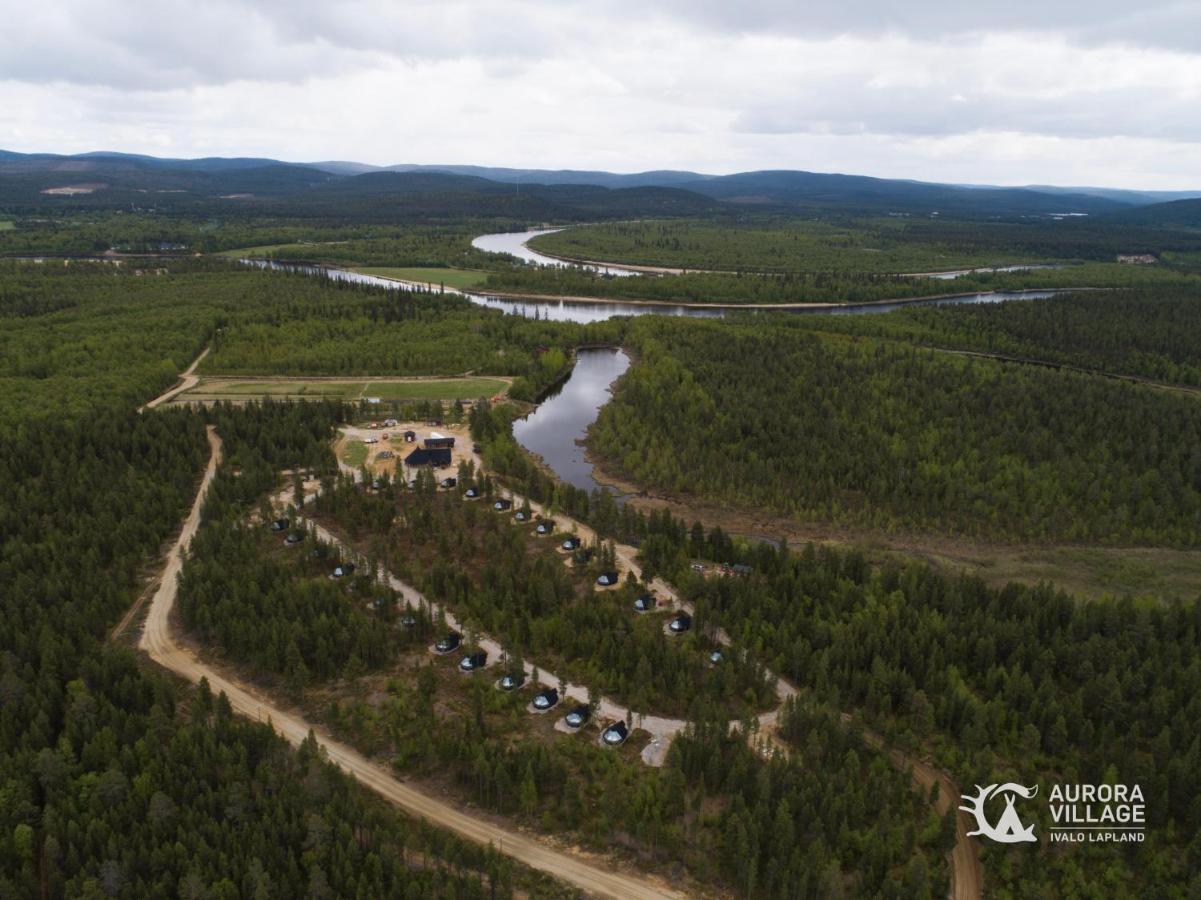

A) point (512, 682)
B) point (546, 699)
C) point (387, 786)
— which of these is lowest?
point (387, 786)

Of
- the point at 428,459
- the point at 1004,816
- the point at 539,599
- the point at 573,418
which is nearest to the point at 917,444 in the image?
the point at 573,418

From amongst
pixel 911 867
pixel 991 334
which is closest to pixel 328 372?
pixel 911 867

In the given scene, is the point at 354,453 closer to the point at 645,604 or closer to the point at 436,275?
the point at 645,604

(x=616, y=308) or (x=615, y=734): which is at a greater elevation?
(x=616, y=308)

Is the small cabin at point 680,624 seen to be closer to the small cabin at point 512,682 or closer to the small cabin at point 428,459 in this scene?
the small cabin at point 512,682

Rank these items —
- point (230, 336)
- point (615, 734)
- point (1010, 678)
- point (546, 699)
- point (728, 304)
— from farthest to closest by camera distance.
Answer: point (728, 304) < point (230, 336) < point (546, 699) < point (1010, 678) < point (615, 734)

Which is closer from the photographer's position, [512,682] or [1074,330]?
[512,682]

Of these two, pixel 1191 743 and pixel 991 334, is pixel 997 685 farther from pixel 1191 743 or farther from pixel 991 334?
pixel 991 334

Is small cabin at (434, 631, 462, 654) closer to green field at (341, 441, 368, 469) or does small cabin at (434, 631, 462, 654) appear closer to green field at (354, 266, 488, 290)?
green field at (341, 441, 368, 469)
